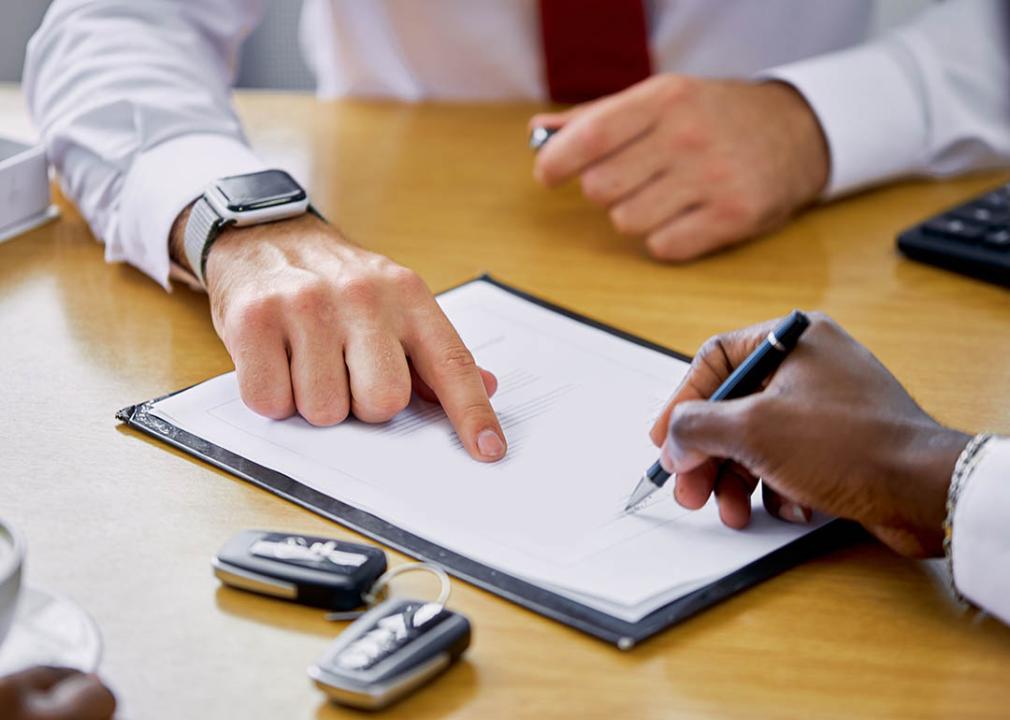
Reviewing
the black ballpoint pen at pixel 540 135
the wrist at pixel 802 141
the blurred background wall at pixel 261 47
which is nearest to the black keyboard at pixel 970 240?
the wrist at pixel 802 141

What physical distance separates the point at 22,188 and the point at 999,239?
34.4 inches

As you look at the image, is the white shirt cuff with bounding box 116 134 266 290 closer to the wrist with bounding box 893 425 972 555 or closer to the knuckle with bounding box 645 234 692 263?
the knuckle with bounding box 645 234 692 263

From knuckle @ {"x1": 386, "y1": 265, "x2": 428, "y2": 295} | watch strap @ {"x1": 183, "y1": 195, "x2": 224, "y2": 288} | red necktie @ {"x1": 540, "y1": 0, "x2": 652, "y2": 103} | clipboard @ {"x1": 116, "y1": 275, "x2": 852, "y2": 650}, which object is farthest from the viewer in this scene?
red necktie @ {"x1": 540, "y1": 0, "x2": 652, "y2": 103}

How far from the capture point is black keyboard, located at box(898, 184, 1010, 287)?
3.49 feet

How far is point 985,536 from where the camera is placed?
64 cm

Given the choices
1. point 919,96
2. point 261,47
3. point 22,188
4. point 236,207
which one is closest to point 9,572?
point 236,207

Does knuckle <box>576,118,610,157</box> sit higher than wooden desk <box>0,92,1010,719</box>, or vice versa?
knuckle <box>576,118,610,157</box>

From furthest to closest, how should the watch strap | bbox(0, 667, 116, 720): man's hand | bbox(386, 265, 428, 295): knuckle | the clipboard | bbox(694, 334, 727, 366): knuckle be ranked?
Answer: the watch strap, bbox(386, 265, 428, 295): knuckle, bbox(694, 334, 727, 366): knuckle, the clipboard, bbox(0, 667, 116, 720): man's hand

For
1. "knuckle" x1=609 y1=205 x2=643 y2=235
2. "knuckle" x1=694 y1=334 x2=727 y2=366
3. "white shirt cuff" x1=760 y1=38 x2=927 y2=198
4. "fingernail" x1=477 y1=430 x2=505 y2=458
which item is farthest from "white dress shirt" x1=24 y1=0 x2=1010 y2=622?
"knuckle" x1=694 y1=334 x2=727 y2=366

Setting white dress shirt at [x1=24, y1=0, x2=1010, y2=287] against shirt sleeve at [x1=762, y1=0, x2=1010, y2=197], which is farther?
shirt sleeve at [x1=762, y1=0, x2=1010, y2=197]

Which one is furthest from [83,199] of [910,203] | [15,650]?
[910,203]

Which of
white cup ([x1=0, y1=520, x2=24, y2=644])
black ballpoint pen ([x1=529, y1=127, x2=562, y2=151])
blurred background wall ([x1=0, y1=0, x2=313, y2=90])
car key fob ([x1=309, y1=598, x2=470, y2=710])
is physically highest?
white cup ([x1=0, y1=520, x2=24, y2=644])

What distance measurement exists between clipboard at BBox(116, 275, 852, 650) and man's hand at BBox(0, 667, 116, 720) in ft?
0.62

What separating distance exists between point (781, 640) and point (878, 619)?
58 mm
